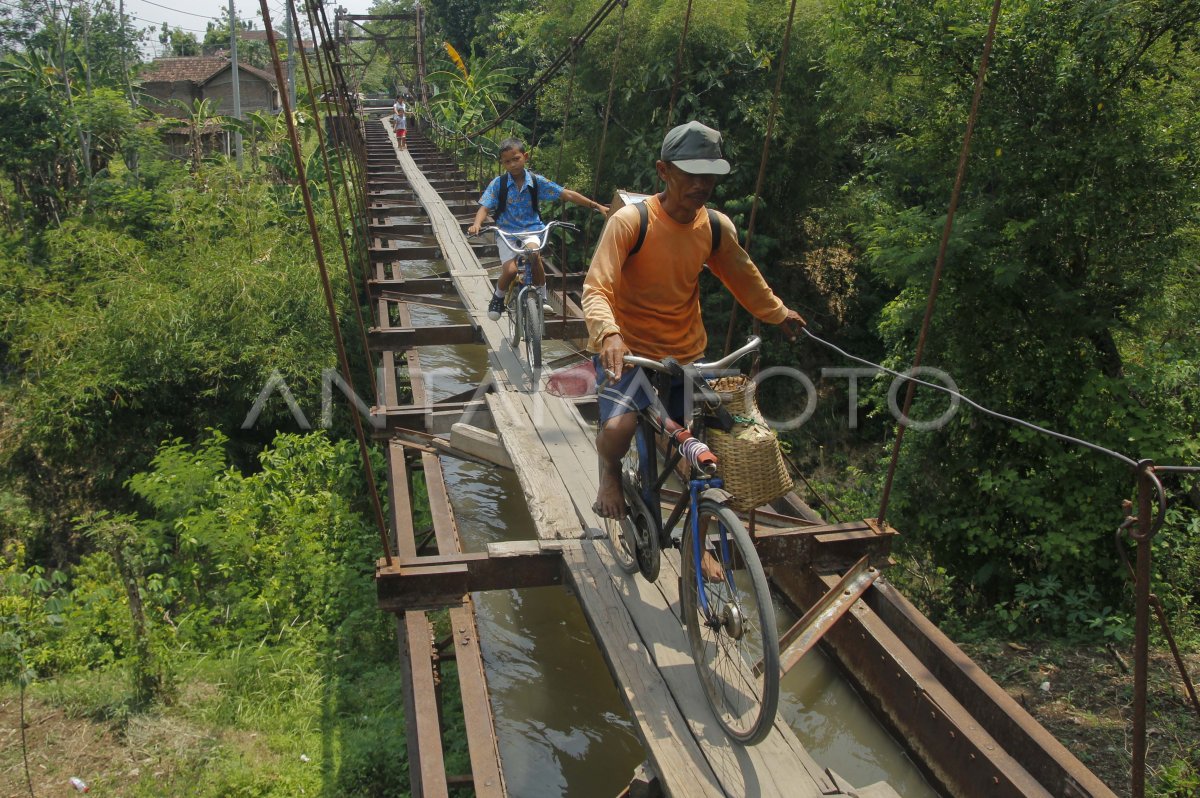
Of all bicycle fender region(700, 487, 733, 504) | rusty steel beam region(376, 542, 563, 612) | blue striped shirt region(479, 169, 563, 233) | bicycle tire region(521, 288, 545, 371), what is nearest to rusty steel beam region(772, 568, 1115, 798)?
bicycle fender region(700, 487, 733, 504)

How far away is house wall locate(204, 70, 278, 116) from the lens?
1414 inches

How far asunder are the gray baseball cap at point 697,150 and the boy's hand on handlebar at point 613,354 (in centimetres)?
54

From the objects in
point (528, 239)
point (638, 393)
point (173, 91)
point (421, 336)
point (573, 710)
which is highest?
point (173, 91)

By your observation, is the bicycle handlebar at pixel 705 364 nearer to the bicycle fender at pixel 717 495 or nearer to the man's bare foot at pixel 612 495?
the bicycle fender at pixel 717 495

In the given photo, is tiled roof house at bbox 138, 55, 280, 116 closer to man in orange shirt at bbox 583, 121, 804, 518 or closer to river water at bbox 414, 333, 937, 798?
river water at bbox 414, 333, 937, 798

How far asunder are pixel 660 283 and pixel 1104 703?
9.82 feet

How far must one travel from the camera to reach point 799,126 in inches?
443

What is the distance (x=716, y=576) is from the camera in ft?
8.61

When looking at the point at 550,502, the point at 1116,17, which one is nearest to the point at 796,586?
the point at 550,502

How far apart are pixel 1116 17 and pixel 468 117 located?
45.1 ft

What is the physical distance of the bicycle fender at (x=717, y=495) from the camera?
253 cm

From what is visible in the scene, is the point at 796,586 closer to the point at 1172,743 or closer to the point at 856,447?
the point at 1172,743

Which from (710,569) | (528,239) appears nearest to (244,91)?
(528,239)

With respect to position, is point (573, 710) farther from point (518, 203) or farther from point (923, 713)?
point (518, 203)
